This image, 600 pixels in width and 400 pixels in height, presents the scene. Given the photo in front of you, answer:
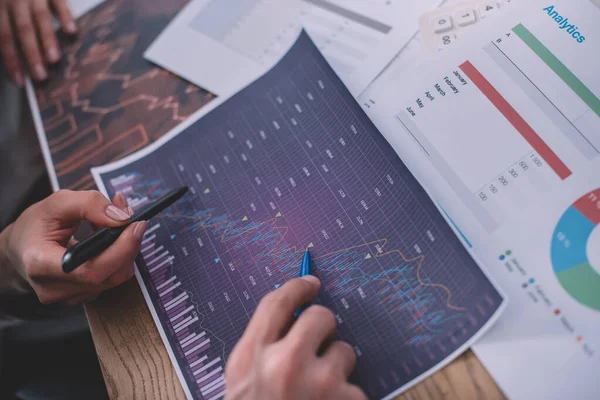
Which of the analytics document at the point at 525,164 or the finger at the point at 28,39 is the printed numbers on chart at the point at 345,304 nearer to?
the analytics document at the point at 525,164

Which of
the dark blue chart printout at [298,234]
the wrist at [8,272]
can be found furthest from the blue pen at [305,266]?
the wrist at [8,272]

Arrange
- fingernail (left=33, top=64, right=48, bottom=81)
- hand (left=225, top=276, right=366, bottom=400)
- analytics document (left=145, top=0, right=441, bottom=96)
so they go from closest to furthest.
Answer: hand (left=225, top=276, right=366, bottom=400)
analytics document (left=145, top=0, right=441, bottom=96)
fingernail (left=33, top=64, right=48, bottom=81)

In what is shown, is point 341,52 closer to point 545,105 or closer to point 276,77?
point 276,77

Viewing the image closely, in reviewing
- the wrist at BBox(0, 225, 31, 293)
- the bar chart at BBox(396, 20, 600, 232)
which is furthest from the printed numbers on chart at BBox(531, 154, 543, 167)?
the wrist at BBox(0, 225, 31, 293)

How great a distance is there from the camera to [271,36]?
26.2 inches

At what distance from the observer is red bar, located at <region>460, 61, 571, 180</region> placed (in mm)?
473

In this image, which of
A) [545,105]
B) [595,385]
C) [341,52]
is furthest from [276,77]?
[595,385]

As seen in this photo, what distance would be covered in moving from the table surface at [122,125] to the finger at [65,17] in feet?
0.05

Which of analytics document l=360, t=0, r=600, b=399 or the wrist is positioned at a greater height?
the wrist

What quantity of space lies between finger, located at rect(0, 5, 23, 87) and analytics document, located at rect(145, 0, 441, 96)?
251 mm

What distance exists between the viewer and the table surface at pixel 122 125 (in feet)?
1.66

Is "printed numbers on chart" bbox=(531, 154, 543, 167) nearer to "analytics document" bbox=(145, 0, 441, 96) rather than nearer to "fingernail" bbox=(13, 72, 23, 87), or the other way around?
"analytics document" bbox=(145, 0, 441, 96)

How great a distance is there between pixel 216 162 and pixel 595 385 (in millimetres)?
463

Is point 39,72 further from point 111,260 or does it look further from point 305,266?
point 305,266
